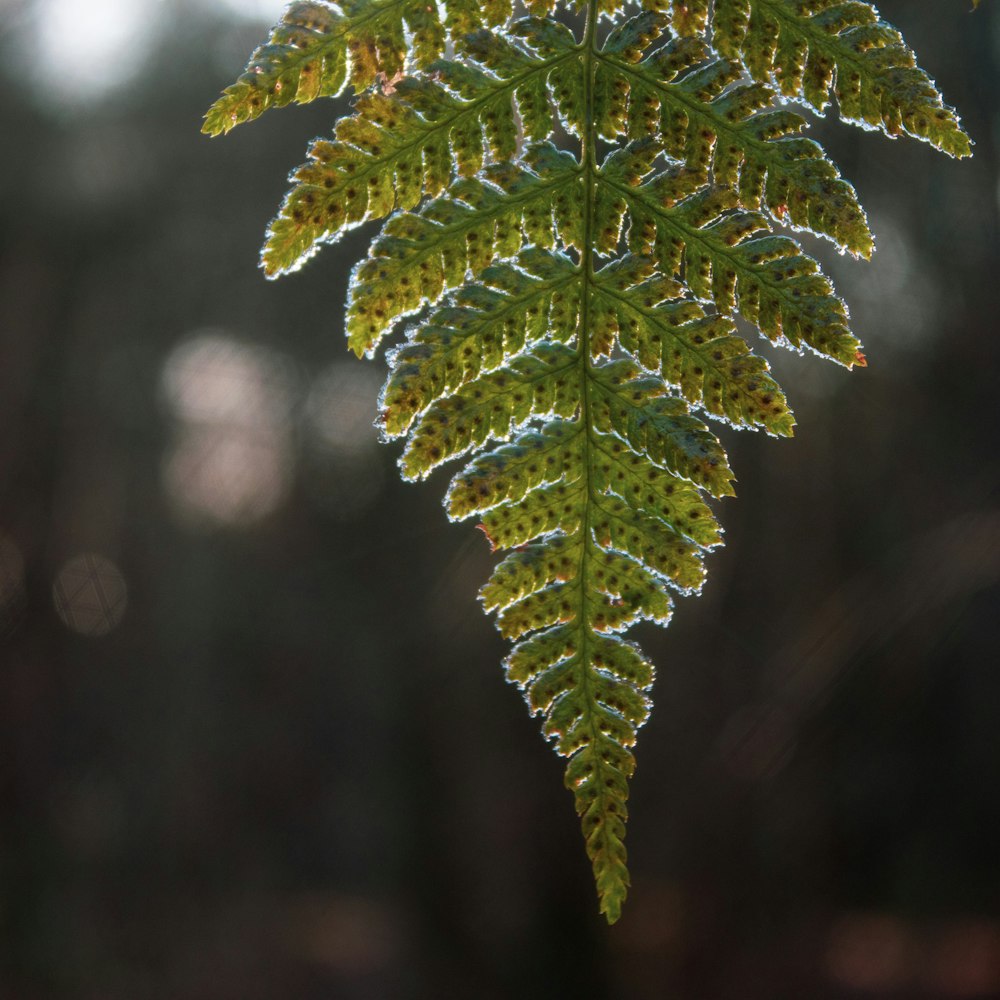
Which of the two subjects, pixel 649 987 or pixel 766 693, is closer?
pixel 649 987

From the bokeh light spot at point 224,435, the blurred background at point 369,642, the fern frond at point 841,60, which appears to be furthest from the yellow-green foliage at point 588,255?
the bokeh light spot at point 224,435

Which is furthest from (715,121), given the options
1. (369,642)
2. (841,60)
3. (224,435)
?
(224,435)

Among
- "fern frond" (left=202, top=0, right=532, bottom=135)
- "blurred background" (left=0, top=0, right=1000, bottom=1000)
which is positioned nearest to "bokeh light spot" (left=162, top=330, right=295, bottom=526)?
"blurred background" (left=0, top=0, right=1000, bottom=1000)

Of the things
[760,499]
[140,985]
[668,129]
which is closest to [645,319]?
[668,129]

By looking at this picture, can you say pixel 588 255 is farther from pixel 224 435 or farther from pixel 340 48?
pixel 224 435

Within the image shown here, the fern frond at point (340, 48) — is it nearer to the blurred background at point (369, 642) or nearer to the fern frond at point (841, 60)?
the fern frond at point (841, 60)

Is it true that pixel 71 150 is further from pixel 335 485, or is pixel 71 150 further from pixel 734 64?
pixel 734 64
